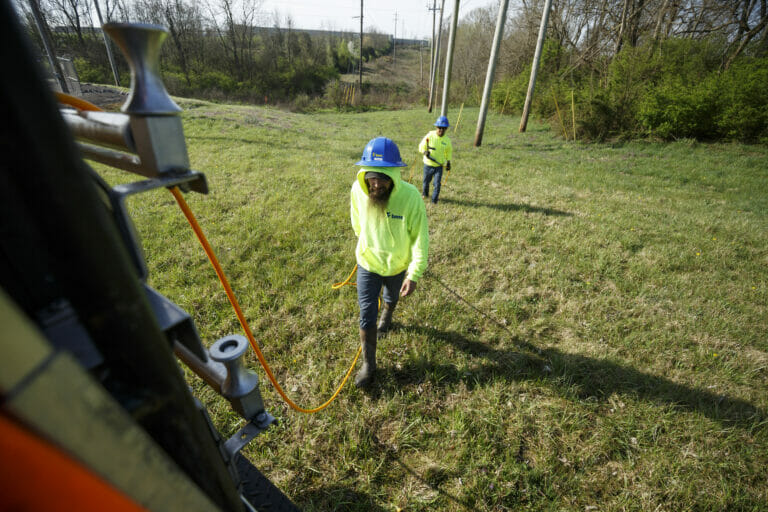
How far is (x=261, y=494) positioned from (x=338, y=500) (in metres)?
0.65

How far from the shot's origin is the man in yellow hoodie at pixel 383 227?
2.64m

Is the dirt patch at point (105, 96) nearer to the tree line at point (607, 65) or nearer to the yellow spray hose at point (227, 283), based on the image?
the tree line at point (607, 65)

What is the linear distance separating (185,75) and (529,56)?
32.3m

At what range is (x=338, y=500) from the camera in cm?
228

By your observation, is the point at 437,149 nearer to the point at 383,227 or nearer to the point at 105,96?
the point at 383,227

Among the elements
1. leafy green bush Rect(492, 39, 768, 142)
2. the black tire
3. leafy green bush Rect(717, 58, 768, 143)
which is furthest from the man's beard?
leafy green bush Rect(717, 58, 768, 143)

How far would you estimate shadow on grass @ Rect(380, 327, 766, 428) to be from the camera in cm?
299

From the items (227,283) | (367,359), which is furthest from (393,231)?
(227,283)

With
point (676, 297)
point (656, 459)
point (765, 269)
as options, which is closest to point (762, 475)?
point (656, 459)

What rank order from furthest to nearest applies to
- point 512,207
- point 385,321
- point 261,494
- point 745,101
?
point 745,101 → point 512,207 → point 385,321 → point 261,494

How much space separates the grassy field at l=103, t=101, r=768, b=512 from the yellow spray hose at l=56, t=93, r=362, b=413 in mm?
121

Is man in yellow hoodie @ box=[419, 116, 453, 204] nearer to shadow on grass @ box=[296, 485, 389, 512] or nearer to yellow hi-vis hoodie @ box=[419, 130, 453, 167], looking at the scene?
yellow hi-vis hoodie @ box=[419, 130, 453, 167]

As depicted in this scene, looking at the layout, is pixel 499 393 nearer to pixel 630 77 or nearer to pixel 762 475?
pixel 762 475

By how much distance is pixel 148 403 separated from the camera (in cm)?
61
